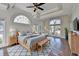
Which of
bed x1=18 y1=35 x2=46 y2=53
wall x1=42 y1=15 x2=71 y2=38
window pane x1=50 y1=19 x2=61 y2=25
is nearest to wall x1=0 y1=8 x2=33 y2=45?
bed x1=18 y1=35 x2=46 y2=53

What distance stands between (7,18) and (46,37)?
808mm

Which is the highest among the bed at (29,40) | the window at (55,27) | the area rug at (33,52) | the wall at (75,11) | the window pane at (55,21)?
the wall at (75,11)

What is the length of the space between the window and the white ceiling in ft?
0.45

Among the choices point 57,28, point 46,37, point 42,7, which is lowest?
point 46,37

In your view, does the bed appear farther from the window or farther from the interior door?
the interior door

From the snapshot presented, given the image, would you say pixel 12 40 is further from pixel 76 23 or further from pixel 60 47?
pixel 76 23

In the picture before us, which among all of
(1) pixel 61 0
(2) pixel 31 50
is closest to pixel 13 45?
(2) pixel 31 50

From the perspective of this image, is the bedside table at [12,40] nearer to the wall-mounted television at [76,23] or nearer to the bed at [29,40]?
the bed at [29,40]

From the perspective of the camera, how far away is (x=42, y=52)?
2062mm

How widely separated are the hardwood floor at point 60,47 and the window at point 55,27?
12cm

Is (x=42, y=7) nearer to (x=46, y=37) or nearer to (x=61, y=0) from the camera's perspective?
(x=61, y=0)

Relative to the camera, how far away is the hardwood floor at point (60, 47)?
6.61 feet

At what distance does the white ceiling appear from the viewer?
2.00m

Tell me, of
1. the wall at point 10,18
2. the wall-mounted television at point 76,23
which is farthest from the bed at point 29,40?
the wall-mounted television at point 76,23
